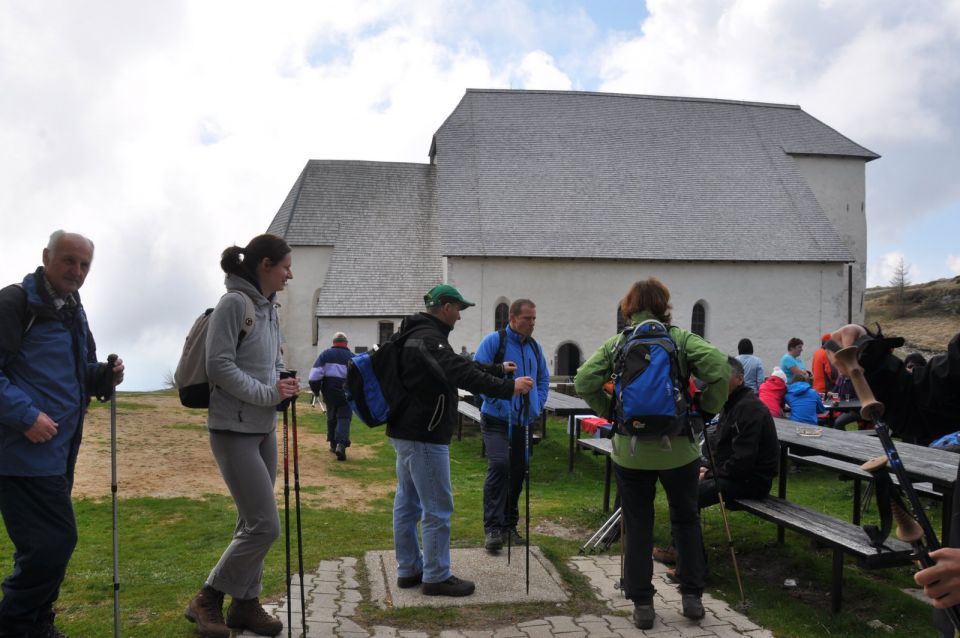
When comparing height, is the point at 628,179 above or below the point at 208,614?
above

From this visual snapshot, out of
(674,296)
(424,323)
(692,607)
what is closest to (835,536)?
(692,607)

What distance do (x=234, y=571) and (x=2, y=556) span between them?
2939 mm

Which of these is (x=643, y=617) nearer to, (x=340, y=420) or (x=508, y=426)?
(x=508, y=426)

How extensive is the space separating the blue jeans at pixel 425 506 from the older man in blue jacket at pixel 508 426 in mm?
1098

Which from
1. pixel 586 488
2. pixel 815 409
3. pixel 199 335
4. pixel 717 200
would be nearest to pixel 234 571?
pixel 199 335

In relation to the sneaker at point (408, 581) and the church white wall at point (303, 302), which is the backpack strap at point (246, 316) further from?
the church white wall at point (303, 302)

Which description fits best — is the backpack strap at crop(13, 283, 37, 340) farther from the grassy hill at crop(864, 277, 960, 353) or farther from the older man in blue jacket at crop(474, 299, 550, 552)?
the grassy hill at crop(864, 277, 960, 353)

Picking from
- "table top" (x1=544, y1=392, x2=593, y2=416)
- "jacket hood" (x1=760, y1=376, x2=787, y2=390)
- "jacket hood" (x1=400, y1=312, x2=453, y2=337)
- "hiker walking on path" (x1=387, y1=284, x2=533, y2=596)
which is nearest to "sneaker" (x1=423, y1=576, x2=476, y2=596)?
"hiker walking on path" (x1=387, y1=284, x2=533, y2=596)

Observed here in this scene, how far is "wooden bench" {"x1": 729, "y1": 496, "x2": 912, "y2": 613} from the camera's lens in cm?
447

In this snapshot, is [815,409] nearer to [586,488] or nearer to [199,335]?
[586,488]

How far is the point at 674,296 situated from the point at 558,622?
84.7ft

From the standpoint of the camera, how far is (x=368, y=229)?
97.9 ft

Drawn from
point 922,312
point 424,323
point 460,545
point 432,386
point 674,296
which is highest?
point 674,296

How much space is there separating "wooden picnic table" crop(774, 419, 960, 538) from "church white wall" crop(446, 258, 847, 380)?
20637mm
